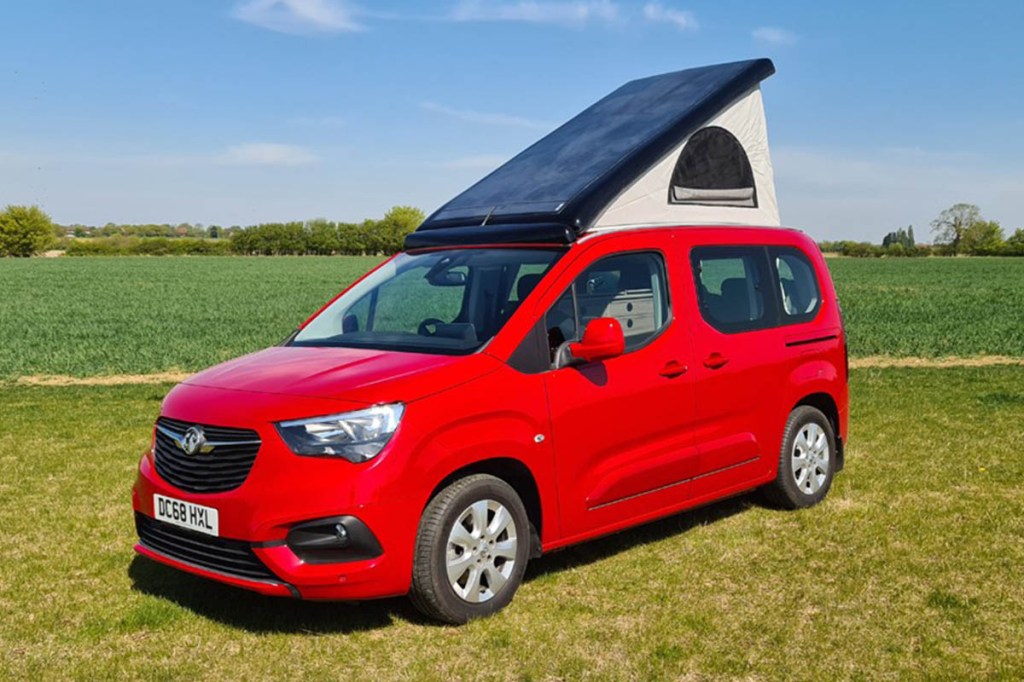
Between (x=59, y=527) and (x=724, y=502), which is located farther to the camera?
(x=724, y=502)

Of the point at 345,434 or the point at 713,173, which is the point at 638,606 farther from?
the point at 713,173

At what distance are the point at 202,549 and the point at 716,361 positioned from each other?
3.18 metres

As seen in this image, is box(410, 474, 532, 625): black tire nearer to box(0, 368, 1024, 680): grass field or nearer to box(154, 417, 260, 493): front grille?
box(0, 368, 1024, 680): grass field

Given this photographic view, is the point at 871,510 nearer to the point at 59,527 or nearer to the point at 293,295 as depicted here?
the point at 59,527

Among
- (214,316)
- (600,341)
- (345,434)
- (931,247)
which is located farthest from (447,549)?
(931,247)

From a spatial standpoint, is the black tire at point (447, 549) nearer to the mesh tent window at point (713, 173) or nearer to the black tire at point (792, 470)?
the mesh tent window at point (713, 173)

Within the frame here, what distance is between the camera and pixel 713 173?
690 cm

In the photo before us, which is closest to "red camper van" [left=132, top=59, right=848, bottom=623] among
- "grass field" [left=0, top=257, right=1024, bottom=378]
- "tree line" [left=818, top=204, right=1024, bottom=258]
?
"grass field" [left=0, top=257, right=1024, bottom=378]

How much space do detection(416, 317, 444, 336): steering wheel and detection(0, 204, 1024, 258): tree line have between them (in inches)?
4077

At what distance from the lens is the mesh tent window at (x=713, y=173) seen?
659 cm

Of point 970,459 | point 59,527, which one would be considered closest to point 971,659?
point 970,459

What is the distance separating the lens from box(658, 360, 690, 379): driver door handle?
596 cm

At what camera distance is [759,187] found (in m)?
7.43

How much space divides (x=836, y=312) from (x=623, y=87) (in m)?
2.41
